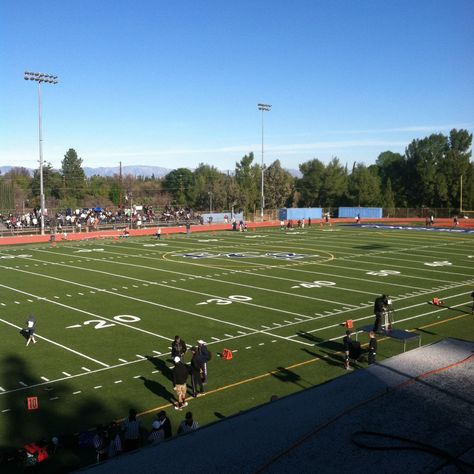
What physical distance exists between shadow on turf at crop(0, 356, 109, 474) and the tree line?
69.0m

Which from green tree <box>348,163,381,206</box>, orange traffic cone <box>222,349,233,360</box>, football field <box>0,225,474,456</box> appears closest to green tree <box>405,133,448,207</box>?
green tree <box>348,163,381,206</box>

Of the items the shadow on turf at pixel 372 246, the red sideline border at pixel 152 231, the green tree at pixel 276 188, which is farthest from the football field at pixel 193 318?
the green tree at pixel 276 188

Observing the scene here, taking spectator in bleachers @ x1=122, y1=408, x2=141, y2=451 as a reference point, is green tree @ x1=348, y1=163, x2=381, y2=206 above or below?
above

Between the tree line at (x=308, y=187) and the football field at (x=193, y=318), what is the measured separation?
159 ft

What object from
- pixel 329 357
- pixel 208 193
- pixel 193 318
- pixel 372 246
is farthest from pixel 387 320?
pixel 208 193

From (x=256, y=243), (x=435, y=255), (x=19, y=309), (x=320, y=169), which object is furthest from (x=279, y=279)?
(x=320, y=169)

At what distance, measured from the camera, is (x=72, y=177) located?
9938cm

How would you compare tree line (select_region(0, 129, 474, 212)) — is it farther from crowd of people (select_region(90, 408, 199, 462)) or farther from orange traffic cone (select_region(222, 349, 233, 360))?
crowd of people (select_region(90, 408, 199, 462))

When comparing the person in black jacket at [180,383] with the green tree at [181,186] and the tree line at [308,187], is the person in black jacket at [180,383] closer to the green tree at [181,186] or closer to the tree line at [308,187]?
the tree line at [308,187]

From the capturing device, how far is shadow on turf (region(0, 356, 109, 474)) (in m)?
9.97

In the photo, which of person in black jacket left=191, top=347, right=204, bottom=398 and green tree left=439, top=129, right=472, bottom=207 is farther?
green tree left=439, top=129, right=472, bottom=207

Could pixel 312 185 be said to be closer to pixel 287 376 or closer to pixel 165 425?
pixel 287 376

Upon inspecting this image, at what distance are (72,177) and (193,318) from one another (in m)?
84.4

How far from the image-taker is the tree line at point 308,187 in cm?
8588
